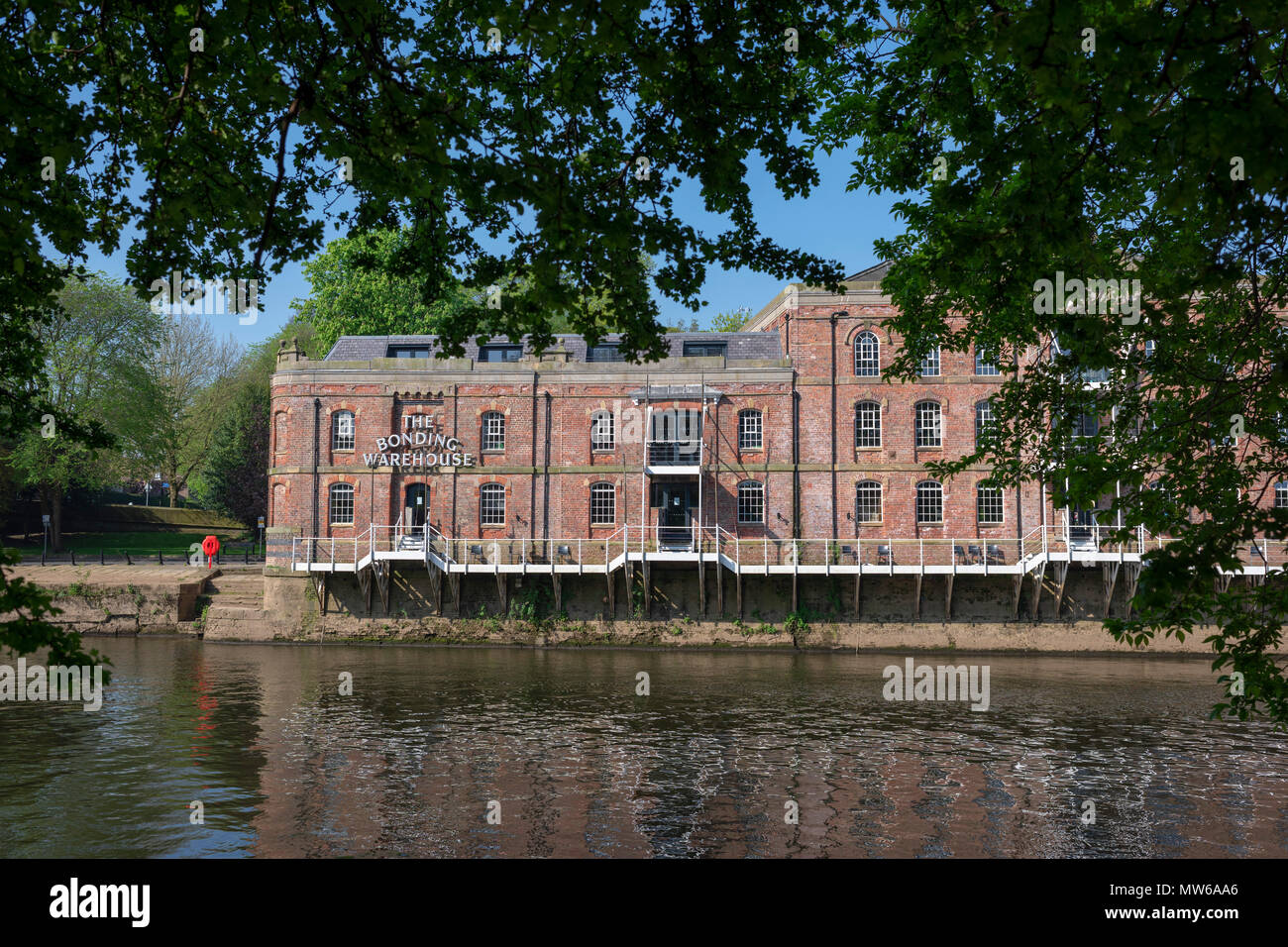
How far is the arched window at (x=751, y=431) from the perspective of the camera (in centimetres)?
3347

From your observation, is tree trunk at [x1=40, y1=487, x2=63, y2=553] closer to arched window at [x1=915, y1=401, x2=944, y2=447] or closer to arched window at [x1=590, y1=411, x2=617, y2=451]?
arched window at [x1=590, y1=411, x2=617, y2=451]

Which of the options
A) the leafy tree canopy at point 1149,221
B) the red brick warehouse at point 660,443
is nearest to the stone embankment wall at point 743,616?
the red brick warehouse at point 660,443

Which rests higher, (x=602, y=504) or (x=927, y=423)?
(x=927, y=423)

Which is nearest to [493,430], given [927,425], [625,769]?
[927,425]

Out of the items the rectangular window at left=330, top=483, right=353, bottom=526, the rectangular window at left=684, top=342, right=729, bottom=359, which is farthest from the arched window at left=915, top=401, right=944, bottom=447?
the rectangular window at left=330, top=483, right=353, bottom=526

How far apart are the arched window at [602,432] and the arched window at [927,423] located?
11.4m

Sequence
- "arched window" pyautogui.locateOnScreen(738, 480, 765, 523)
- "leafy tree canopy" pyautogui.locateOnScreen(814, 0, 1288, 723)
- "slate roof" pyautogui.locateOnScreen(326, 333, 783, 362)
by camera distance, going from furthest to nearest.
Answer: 1. "slate roof" pyautogui.locateOnScreen(326, 333, 783, 362)
2. "arched window" pyautogui.locateOnScreen(738, 480, 765, 523)
3. "leafy tree canopy" pyautogui.locateOnScreen(814, 0, 1288, 723)

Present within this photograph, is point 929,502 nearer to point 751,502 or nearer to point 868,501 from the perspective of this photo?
point 868,501

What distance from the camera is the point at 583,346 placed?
115ft

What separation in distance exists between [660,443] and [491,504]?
675cm

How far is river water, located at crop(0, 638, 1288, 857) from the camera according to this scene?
39.3ft

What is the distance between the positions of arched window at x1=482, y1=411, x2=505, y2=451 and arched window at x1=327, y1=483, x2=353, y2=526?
538 cm

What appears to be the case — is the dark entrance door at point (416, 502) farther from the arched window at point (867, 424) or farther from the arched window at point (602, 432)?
the arched window at point (867, 424)

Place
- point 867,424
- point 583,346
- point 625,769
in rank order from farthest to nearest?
point 583,346 < point 867,424 < point 625,769
